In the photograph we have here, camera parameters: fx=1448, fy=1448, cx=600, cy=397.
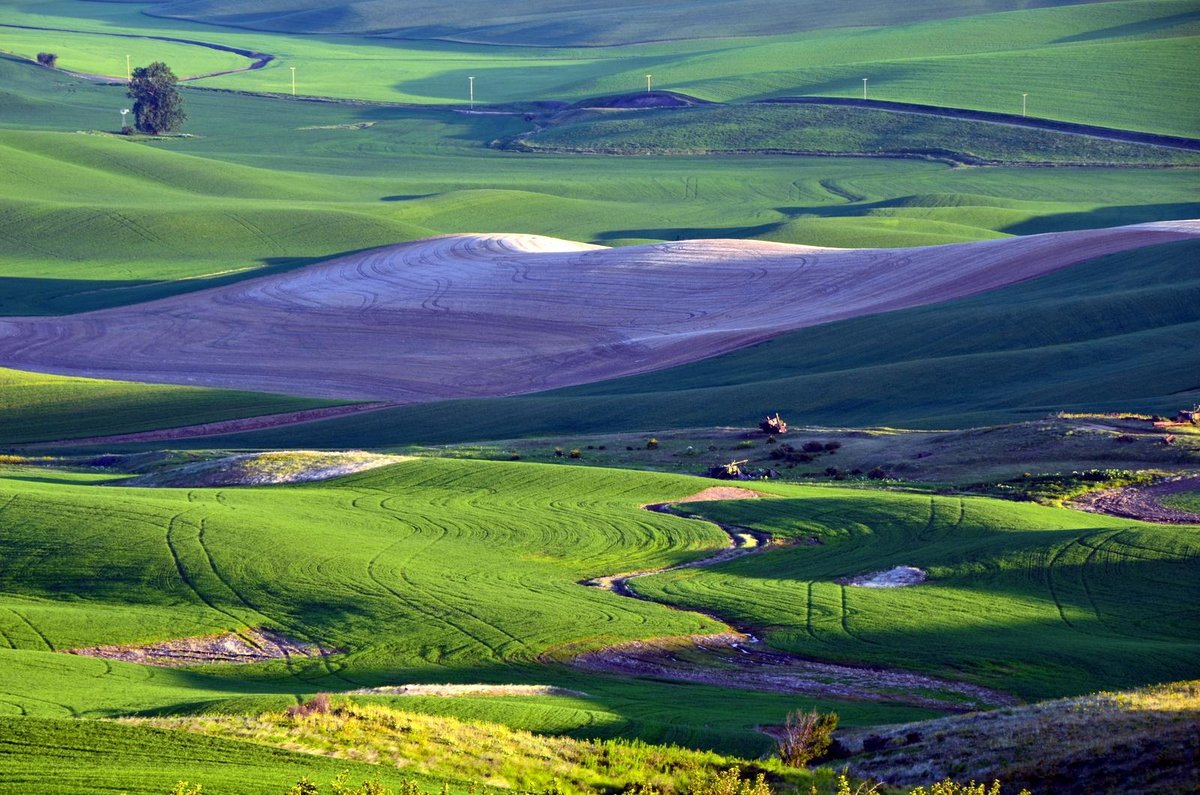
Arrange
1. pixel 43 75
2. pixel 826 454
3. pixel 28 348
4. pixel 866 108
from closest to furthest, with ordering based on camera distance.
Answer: pixel 826 454 → pixel 28 348 → pixel 866 108 → pixel 43 75

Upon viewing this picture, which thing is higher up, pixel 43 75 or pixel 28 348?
pixel 43 75

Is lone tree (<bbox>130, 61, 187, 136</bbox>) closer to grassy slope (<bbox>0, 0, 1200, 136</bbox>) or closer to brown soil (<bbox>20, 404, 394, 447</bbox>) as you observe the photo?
grassy slope (<bbox>0, 0, 1200, 136</bbox>)

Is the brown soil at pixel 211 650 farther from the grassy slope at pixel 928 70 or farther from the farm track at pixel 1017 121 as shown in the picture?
the grassy slope at pixel 928 70

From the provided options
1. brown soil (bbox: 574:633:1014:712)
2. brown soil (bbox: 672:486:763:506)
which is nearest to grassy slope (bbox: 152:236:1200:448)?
brown soil (bbox: 672:486:763:506)

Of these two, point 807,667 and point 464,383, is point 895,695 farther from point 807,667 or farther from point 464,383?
point 464,383

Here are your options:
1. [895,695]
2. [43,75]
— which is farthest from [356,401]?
[43,75]

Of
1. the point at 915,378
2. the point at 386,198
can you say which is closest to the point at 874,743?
the point at 915,378

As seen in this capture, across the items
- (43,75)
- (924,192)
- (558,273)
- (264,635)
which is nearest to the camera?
(264,635)
